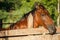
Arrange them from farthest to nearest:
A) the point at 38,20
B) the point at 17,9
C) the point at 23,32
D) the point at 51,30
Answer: the point at 17,9 < the point at 38,20 < the point at 51,30 < the point at 23,32

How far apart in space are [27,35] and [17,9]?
434cm

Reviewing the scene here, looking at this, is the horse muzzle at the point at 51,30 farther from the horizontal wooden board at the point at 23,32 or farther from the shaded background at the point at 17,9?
the shaded background at the point at 17,9

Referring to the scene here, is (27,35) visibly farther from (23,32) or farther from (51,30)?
(51,30)

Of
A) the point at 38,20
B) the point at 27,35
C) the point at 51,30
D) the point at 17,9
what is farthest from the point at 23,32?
the point at 17,9

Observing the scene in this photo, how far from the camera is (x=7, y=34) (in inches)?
78.2

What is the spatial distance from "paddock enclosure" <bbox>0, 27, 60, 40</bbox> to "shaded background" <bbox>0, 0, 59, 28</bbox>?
323 cm

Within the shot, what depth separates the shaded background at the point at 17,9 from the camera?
5543 mm

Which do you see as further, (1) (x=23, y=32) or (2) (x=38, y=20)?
(2) (x=38, y=20)

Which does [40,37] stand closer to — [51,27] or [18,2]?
[51,27]

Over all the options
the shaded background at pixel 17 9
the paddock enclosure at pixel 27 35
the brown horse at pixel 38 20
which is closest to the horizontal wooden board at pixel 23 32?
the paddock enclosure at pixel 27 35

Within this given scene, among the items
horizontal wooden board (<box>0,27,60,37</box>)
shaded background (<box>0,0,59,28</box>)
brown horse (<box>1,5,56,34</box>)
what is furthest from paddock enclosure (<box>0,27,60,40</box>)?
shaded background (<box>0,0,59,28</box>)

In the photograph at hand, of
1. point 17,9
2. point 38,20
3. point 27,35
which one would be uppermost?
point 17,9

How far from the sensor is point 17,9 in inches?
250

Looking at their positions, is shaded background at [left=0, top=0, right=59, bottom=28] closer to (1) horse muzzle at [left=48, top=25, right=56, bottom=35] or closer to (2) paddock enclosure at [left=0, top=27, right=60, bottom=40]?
(1) horse muzzle at [left=48, top=25, right=56, bottom=35]
